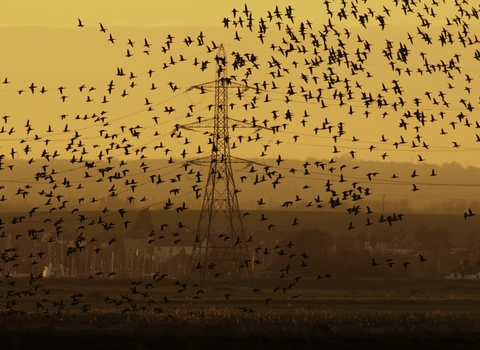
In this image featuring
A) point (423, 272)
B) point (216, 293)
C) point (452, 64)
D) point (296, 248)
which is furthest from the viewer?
point (423, 272)

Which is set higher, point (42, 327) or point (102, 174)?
point (102, 174)

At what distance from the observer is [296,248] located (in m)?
179

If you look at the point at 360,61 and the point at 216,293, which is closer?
the point at 360,61

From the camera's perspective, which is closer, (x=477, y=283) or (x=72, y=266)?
(x=477, y=283)

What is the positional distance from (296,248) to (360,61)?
133688mm

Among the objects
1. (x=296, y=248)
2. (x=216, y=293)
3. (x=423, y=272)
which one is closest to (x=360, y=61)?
(x=216, y=293)

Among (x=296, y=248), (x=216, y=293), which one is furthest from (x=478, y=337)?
(x=296, y=248)

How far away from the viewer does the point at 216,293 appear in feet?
331

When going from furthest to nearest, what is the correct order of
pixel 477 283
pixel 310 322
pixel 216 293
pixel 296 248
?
1. pixel 296 248
2. pixel 477 283
3. pixel 216 293
4. pixel 310 322

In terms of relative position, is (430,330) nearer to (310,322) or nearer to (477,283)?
(310,322)

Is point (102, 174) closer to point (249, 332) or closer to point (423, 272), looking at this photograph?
point (249, 332)

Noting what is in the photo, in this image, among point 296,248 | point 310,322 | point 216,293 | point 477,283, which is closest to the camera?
point 310,322

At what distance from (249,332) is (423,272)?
144m

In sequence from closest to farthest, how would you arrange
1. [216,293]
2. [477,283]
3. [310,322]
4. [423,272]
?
[310,322], [216,293], [477,283], [423,272]
